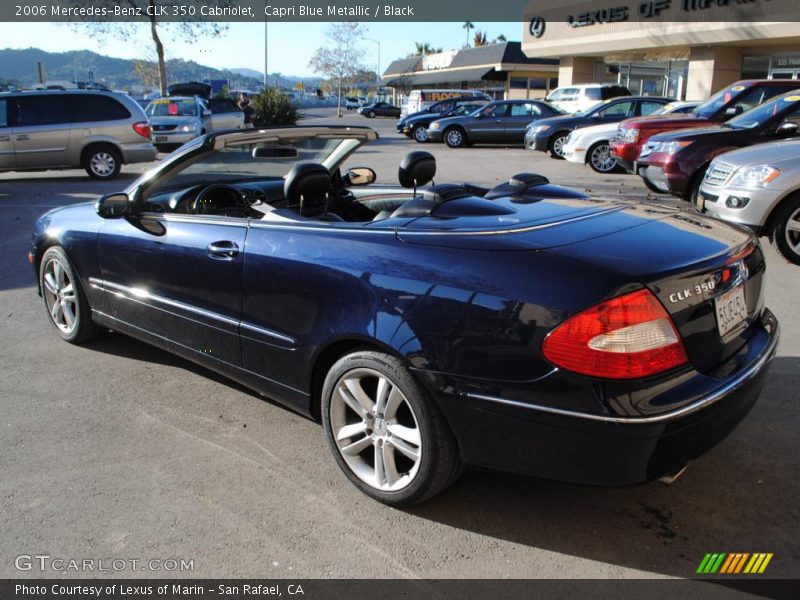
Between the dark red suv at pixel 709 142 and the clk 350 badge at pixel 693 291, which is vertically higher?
the dark red suv at pixel 709 142

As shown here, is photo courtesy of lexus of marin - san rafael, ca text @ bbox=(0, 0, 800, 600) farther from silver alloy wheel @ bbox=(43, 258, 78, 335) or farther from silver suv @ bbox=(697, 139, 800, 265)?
silver suv @ bbox=(697, 139, 800, 265)

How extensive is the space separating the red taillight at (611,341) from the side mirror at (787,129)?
24.8 feet

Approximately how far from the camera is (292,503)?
2963 mm

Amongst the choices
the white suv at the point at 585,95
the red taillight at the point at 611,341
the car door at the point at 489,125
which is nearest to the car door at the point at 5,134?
the car door at the point at 489,125

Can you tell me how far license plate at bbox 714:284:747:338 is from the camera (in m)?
2.68

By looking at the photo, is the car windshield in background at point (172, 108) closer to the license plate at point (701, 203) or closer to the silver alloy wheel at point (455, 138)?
the silver alloy wheel at point (455, 138)

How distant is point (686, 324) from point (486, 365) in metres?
0.75

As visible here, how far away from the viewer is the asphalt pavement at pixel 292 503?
8.52 feet

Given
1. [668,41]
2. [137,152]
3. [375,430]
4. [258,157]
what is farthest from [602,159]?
[668,41]

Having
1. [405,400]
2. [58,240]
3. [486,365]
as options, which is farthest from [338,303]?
[58,240]

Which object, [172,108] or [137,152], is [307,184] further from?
[172,108]

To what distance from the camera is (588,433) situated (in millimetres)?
2328

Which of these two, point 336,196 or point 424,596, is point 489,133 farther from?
point 424,596

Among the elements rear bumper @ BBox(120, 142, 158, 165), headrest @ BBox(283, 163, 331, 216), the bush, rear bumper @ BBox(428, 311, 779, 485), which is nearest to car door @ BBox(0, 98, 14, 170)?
rear bumper @ BBox(120, 142, 158, 165)
